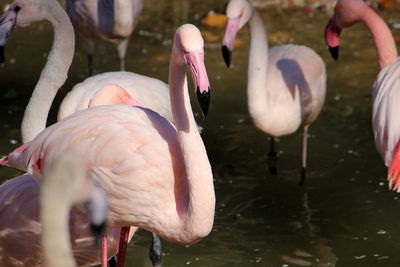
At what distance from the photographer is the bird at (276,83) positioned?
537 cm

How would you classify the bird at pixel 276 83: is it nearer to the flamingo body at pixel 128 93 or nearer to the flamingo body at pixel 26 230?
the flamingo body at pixel 128 93

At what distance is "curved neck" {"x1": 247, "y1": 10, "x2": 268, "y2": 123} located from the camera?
5379 millimetres

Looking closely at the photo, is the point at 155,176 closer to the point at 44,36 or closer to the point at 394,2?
the point at 44,36

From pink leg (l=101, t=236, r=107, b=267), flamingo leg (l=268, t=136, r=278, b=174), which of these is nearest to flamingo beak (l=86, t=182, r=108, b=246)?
pink leg (l=101, t=236, r=107, b=267)

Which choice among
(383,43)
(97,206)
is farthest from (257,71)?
(97,206)

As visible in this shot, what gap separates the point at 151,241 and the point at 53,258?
9.43 ft

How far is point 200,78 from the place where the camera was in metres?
3.06

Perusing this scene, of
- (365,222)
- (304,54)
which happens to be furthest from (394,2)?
(365,222)

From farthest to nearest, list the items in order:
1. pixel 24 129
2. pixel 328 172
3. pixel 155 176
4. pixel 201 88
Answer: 1. pixel 328 172
2. pixel 24 129
3. pixel 155 176
4. pixel 201 88

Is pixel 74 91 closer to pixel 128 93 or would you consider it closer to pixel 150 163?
pixel 128 93

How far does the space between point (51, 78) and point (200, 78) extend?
133 centimetres

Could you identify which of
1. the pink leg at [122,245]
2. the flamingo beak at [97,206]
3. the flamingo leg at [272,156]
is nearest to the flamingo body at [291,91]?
the flamingo leg at [272,156]

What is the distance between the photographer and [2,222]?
3.74 metres

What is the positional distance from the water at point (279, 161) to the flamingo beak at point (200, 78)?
1.57m
